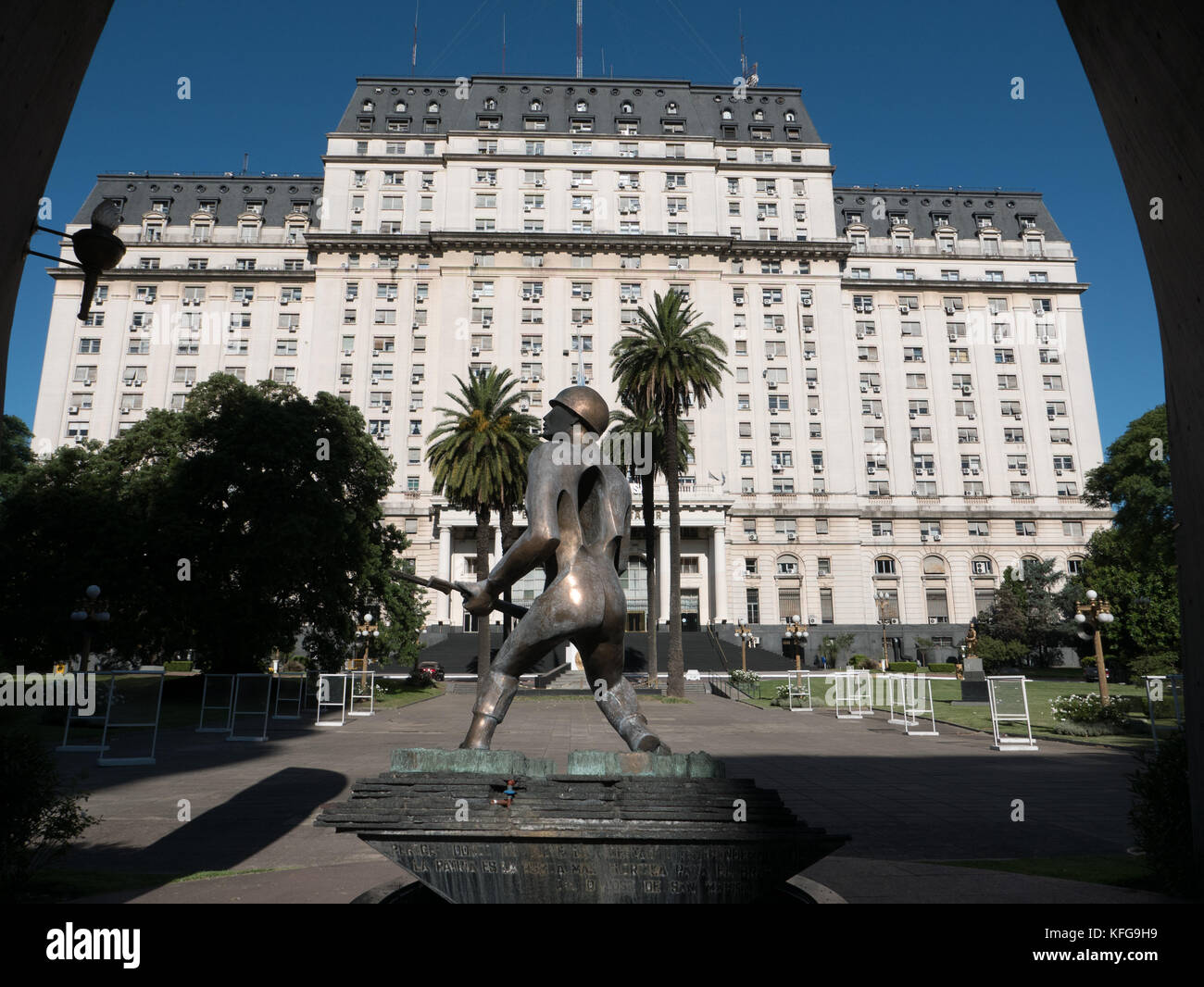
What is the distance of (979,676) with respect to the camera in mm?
32344

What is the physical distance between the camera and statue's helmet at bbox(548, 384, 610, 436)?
5965mm

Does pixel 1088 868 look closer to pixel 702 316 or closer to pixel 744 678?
pixel 744 678

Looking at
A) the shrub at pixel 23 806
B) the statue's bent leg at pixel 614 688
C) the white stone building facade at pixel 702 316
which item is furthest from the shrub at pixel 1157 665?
the shrub at pixel 23 806

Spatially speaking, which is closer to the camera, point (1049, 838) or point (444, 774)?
point (444, 774)

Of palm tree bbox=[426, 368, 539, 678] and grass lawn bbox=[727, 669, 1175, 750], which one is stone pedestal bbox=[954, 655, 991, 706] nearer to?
grass lawn bbox=[727, 669, 1175, 750]

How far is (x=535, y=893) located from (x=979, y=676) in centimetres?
3313

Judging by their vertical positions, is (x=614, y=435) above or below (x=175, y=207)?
below

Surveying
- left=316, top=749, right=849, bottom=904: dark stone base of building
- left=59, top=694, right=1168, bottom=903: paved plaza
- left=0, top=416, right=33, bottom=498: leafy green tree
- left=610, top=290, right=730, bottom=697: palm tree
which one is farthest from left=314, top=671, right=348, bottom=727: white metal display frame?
left=0, top=416, right=33, bottom=498: leafy green tree

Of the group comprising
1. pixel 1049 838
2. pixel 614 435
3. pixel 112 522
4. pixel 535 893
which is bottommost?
pixel 1049 838

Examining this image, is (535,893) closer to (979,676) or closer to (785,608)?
(979,676)

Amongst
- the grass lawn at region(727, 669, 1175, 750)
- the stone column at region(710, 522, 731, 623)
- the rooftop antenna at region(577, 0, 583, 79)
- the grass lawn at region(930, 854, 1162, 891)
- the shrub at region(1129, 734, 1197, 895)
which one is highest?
the rooftop antenna at region(577, 0, 583, 79)

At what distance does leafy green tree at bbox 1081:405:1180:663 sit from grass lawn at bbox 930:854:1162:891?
112 ft
